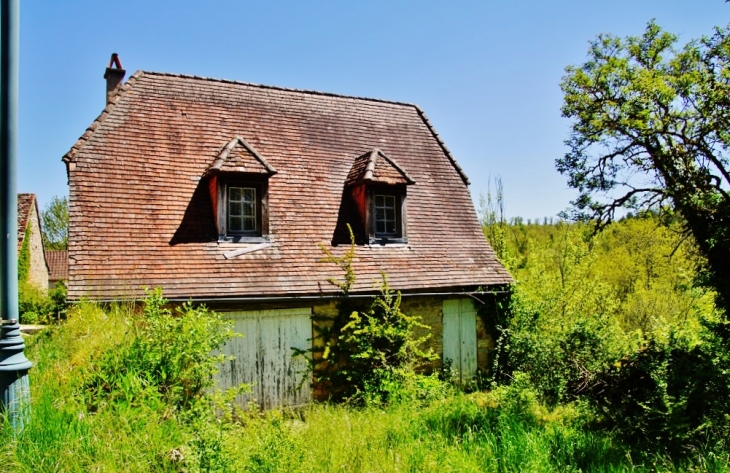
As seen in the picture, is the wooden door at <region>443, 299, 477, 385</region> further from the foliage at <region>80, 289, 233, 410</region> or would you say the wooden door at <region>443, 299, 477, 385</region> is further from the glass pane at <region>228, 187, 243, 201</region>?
the foliage at <region>80, 289, 233, 410</region>

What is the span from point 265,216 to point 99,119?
4369 mm

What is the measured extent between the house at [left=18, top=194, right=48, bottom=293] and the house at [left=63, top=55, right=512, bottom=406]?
59.2 ft

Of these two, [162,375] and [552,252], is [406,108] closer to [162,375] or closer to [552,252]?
[162,375]

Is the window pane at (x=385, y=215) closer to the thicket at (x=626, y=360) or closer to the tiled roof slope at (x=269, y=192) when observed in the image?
the tiled roof slope at (x=269, y=192)

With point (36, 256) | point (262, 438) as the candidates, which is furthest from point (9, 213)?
point (36, 256)

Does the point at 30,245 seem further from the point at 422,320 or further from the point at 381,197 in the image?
the point at 422,320

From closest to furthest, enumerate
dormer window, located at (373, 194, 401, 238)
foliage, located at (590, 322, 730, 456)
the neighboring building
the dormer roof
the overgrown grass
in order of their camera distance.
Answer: the overgrown grass < foliage, located at (590, 322, 730, 456) < the dormer roof < dormer window, located at (373, 194, 401, 238) < the neighboring building

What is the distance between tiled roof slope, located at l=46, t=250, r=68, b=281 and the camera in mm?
38656

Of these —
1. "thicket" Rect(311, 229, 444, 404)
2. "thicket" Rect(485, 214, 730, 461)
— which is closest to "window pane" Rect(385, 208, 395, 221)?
"thicket" Rect(311, 229, 444, 404)

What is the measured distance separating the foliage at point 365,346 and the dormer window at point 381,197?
1.39 m

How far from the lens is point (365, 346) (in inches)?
395

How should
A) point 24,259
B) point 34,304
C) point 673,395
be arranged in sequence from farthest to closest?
point 24,259
point 34,304
point 673,395

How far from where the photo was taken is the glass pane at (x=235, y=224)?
1064 centimetres

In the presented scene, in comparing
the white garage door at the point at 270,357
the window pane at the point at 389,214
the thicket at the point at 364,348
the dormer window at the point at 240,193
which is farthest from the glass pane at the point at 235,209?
the window pane at the point at 389,214
